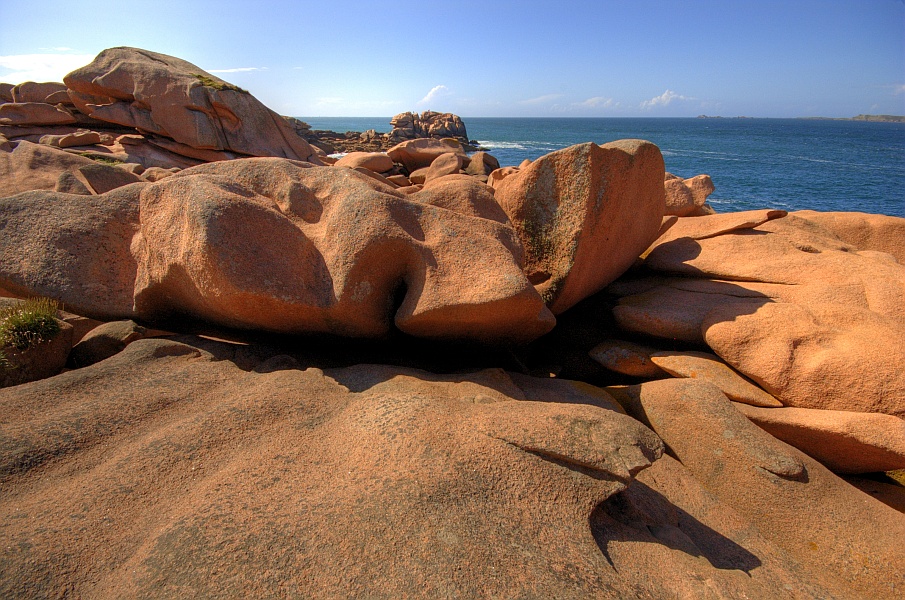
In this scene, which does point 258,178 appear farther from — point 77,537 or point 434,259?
point 77,537

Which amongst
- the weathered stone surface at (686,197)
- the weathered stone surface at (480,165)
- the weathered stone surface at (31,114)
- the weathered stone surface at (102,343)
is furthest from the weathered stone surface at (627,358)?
the weathered stone surface at (31,114)

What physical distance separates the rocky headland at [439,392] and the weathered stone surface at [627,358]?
3 cm

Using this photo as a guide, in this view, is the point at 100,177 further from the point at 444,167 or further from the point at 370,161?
the point at 444,167

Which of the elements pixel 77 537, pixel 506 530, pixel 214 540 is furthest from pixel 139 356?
pixel 506 530

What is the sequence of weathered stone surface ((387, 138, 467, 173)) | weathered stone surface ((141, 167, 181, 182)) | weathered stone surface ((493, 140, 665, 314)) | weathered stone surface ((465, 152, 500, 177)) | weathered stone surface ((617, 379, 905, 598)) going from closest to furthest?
weathered stone surface ((617, 379, 905, 598)) < weathered stone surface ((493, 140, 665, 314)) < weathered stone surface ((141, 167, 181, 182)) < weathered stone surface ((465, 152, 500, 177)) < weathered stone surface ((387, 138, 467, 173))

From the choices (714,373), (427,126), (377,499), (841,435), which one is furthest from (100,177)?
(427,126)

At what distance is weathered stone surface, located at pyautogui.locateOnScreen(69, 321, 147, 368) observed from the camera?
11.0 feet

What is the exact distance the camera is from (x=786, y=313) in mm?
3910

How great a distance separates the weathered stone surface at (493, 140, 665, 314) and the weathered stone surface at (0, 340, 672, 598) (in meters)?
1.83

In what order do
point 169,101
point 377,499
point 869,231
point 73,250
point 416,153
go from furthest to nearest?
1. point 416,153
2. point 169,101
3. point 869,231
4. point 73,250
5. point 377,499

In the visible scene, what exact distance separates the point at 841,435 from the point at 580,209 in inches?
98.1

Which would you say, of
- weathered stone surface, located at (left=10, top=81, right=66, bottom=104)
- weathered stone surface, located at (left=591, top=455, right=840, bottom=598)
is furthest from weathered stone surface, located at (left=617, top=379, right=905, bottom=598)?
weathered stone surface, located at (left=10, top=81, right=66, bottom=104)

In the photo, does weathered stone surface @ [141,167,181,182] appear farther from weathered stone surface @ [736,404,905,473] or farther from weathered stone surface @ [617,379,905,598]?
weathered stone surface @ [736,404,905,473]

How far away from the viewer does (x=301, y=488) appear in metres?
2.09
